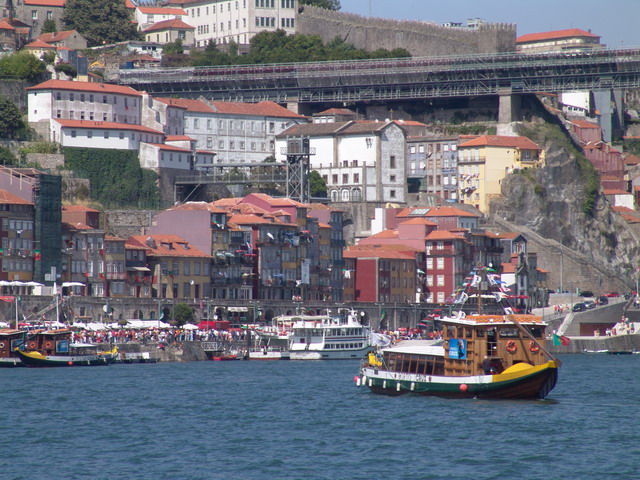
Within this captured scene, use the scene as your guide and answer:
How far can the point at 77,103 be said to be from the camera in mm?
137000

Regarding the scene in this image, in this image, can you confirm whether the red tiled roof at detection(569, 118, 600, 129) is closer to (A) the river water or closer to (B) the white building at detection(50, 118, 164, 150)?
(B) the white building at detection(50, 118, 164, 150)

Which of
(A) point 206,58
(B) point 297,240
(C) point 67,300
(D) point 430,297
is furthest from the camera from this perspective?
(A) point 206,58

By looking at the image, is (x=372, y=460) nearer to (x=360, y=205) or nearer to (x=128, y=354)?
(x=128, y=354)

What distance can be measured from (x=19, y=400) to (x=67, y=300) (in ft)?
114

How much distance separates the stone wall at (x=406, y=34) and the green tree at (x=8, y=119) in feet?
167

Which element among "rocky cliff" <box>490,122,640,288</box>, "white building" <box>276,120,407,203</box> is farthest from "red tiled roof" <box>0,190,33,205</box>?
"rocky cliff" <box>490,122,640,288</box>

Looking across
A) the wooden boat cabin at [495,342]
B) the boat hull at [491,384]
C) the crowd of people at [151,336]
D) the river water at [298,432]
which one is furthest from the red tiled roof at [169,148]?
the wooden boat cabin at [495,342]

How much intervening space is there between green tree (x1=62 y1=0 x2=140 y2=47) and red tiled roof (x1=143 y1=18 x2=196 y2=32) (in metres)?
8.17

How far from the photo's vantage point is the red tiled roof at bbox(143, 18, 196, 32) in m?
180

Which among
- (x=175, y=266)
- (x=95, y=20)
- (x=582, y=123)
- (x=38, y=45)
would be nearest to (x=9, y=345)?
(x=175, y=266)

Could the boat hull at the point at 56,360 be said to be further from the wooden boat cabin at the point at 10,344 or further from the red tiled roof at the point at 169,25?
the red tiled roof at the point at 169,25

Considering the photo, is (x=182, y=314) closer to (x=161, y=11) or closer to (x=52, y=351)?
(x=52, y=351)

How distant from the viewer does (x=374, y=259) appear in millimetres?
134375

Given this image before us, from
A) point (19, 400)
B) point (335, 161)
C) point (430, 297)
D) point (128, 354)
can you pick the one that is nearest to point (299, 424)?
point (19, 400)
